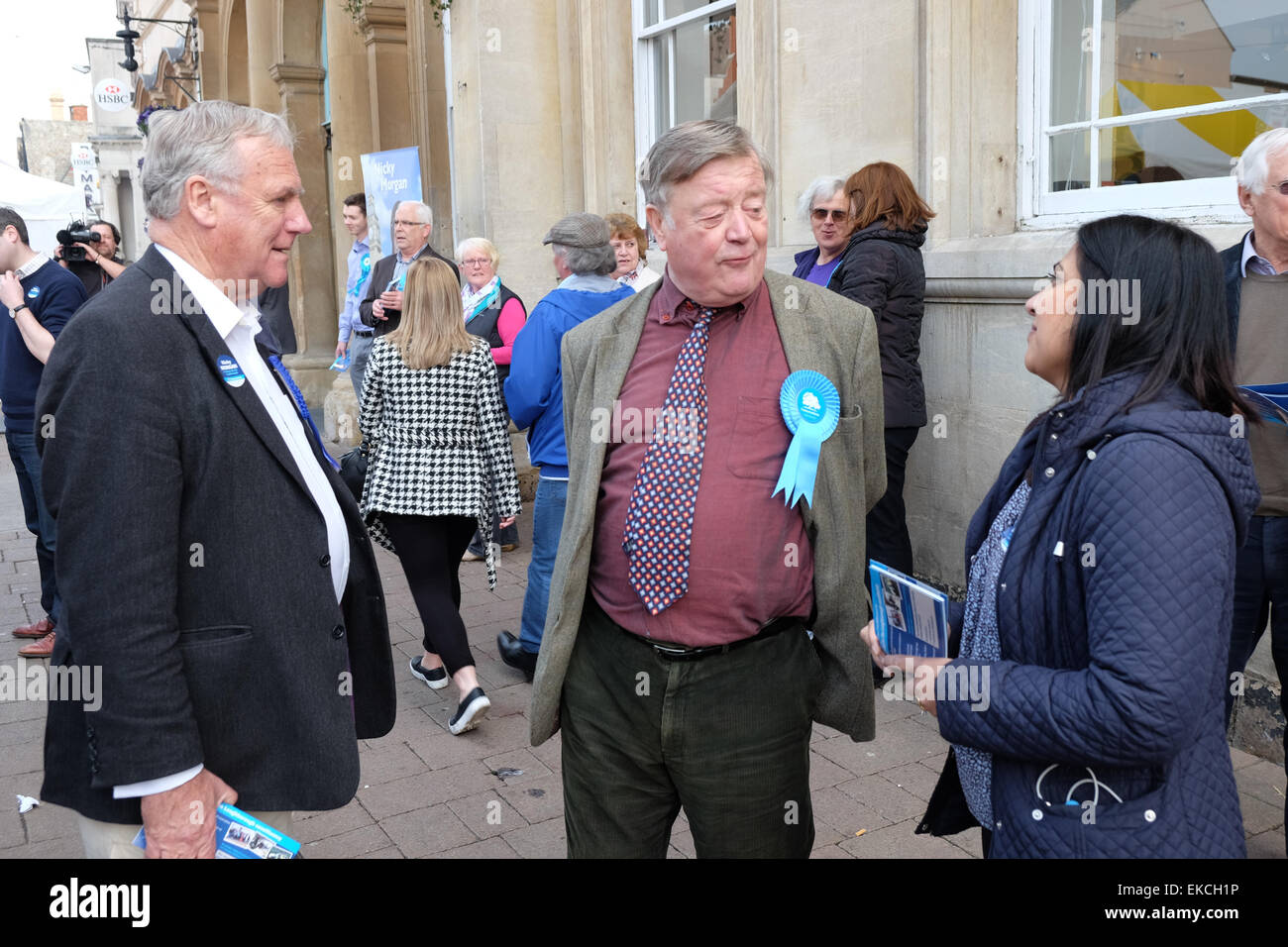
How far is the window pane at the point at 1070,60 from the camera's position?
4684mm

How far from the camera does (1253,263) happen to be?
3.09 m

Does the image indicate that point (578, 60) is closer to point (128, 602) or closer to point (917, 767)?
point (917, 767)

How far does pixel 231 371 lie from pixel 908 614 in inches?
49.2

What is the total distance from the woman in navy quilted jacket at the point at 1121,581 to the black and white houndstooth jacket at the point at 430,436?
9.86 ft

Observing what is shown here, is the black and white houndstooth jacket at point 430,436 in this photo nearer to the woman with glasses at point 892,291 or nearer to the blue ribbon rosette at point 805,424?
the woman with glasses at point 892,291

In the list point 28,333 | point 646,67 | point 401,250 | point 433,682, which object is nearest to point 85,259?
point 28,333

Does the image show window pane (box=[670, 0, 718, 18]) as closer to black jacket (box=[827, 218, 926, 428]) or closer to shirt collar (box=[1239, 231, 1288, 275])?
black jacket (box=[827, 218, 926, 428])

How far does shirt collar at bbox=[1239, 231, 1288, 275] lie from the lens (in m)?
3.07

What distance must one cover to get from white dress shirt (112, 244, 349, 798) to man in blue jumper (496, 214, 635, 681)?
7.76 ft

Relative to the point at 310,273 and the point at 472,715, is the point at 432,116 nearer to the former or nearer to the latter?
the point at 310,273

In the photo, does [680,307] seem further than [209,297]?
Yes

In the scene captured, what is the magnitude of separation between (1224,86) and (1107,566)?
330 centimetres

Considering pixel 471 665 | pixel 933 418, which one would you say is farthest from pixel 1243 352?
pixel 471 665

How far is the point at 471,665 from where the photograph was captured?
4723 millimetres
